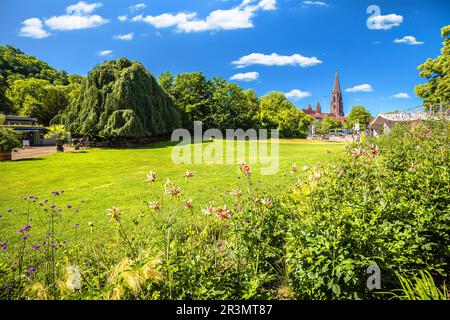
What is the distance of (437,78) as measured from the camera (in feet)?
79.4

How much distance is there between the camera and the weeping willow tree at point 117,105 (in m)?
23.3

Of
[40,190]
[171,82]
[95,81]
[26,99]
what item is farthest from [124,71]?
[26,99]

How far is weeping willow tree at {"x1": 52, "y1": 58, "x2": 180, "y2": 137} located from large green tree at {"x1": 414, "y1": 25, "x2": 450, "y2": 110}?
25517mm

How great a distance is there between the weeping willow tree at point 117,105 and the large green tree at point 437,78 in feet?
83.7

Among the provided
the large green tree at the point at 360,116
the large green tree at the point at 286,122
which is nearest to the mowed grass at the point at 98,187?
the large green tree at the point at 286,122

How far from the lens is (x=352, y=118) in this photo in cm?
7744

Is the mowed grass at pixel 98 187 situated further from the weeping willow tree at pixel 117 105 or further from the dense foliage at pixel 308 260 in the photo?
the weeping willow tree at pixel 117 105

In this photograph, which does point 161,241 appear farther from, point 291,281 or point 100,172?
point 100,172

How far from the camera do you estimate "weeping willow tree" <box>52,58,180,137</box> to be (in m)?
23.3

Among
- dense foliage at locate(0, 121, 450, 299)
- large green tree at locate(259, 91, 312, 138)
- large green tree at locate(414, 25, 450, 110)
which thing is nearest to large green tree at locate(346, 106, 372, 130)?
large green tree at locate(259, 91, 312, 138)

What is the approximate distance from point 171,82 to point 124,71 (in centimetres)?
1613

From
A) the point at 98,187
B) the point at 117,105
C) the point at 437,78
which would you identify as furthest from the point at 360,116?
the point at 98,187

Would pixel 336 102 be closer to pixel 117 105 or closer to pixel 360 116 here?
pixel 360 116

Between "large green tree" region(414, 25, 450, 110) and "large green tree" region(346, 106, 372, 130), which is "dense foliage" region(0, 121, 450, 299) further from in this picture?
"large green tree" region(346, 106, 372, 130)
